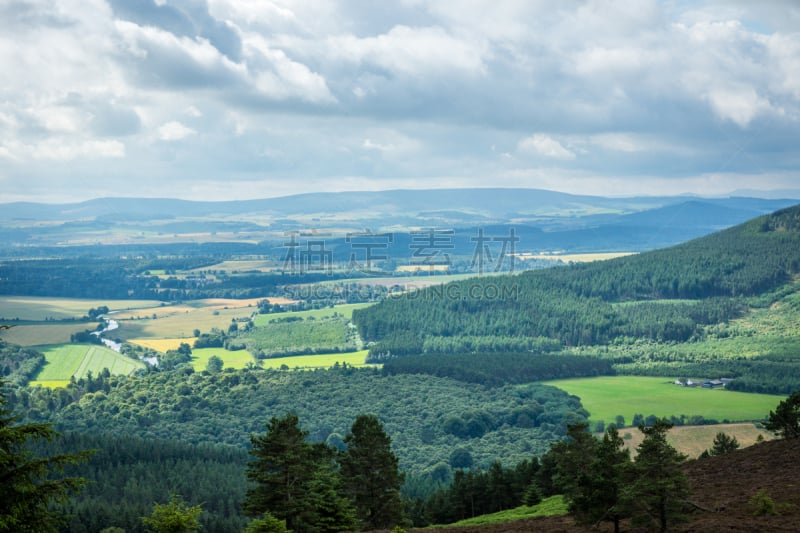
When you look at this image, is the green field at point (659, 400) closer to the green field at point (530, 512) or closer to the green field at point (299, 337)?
the green field at point (530, 512)

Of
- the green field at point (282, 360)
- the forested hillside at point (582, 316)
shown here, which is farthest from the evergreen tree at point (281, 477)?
the forested hillside at point (582, 316)

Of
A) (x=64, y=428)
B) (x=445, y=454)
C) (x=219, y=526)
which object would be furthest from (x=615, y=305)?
(x=219, y=526)

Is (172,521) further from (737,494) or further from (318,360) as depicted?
(318,360)

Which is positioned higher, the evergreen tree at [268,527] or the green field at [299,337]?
the evergreen tree at [268,527]

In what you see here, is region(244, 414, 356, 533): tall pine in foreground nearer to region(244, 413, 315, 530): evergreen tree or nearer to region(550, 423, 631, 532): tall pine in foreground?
region(244, 413, 315, 530): evergreen tree

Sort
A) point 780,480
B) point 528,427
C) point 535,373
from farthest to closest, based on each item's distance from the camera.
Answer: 1. point 535,373
2. point 528,427
3. point 780,480

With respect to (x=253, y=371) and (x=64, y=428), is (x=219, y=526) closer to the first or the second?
(x=64, y=428)
